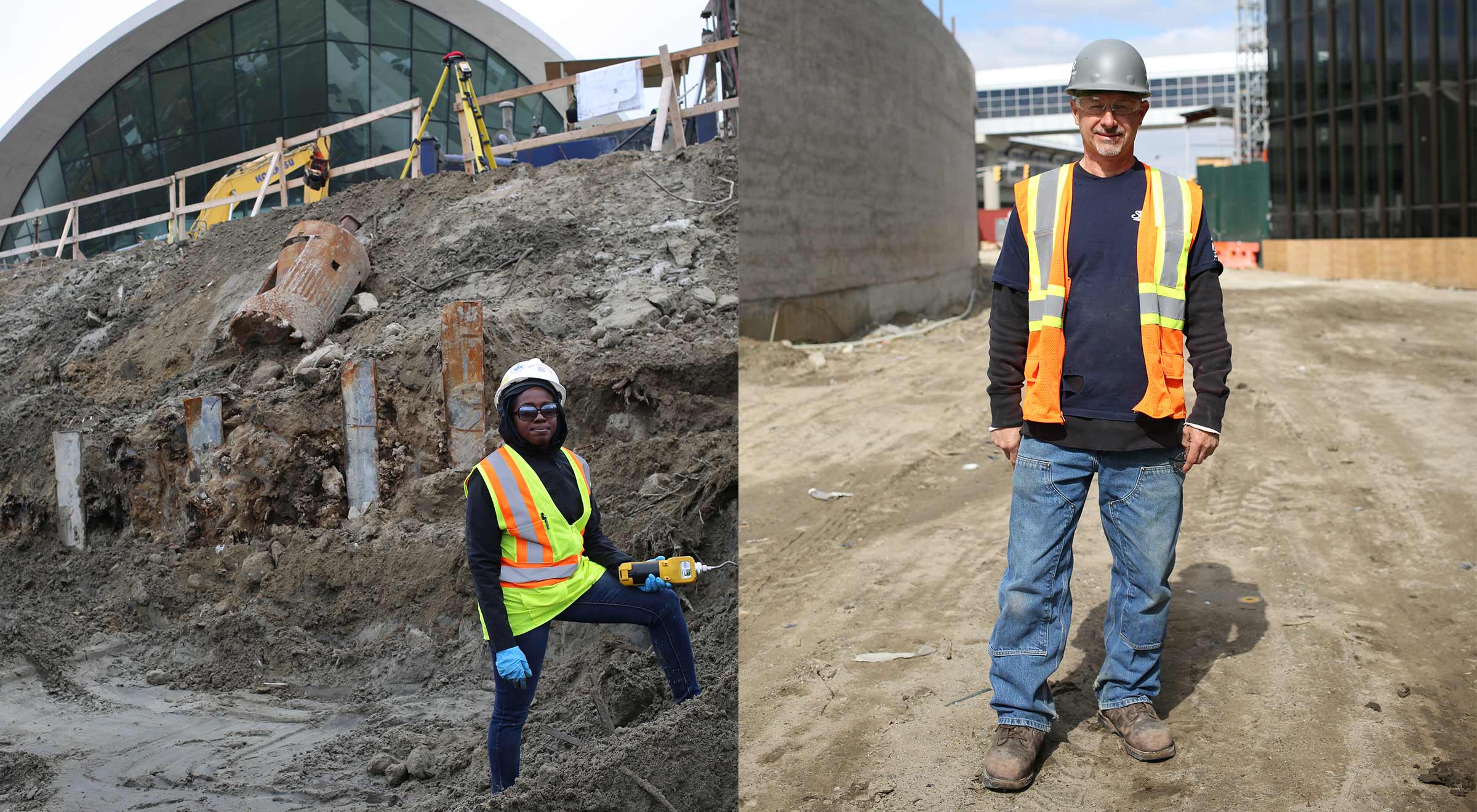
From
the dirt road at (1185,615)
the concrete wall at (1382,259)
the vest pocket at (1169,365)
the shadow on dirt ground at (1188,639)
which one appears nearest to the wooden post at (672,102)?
the vest pocket at (1169,365)

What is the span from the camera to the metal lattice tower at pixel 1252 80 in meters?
33.7

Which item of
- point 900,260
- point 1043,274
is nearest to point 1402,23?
point 900,260

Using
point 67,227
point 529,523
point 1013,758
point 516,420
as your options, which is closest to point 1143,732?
point 1013,758

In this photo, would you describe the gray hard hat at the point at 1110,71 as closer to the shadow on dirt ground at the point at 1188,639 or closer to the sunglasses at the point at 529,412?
the sunglasses at the point at 529,412

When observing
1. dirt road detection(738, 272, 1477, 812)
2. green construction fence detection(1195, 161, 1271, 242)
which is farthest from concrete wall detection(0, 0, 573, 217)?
green construction fence detection(1195, 161, 1271, 242)

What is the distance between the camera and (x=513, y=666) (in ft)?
7.50

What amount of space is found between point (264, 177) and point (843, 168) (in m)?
11.1

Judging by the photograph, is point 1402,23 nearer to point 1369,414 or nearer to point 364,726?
point 1369,414

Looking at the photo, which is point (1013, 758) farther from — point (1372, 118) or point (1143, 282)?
point (1372, 118)

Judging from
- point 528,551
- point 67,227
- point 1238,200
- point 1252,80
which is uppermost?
point 1252,80

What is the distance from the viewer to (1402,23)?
18.1 meters

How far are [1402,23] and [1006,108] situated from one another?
3576 centimetres

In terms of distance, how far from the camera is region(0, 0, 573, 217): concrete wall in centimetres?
245

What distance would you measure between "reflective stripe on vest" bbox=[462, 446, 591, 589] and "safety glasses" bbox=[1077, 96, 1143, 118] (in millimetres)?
1552
